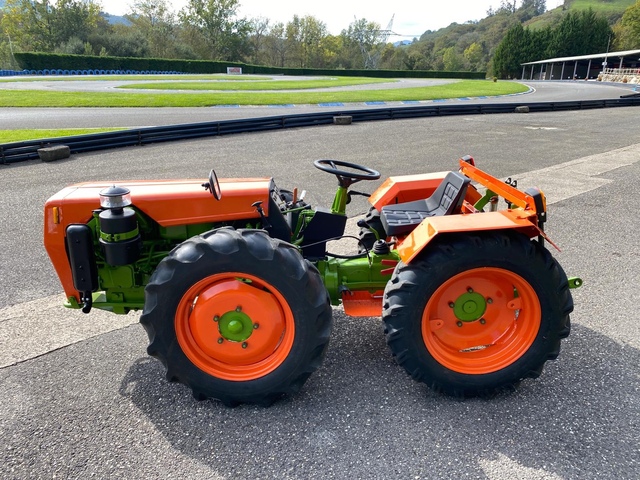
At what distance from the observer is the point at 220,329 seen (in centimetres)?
239

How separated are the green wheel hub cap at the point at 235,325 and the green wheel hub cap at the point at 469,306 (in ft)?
3.57

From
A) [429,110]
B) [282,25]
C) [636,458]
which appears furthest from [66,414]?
[282,25]

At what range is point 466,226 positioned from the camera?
2.34 m

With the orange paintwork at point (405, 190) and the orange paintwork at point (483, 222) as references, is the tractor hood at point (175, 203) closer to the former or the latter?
the orange paintwork at point (483, 222)

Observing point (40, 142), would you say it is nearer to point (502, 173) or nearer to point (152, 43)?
point (502, 173)

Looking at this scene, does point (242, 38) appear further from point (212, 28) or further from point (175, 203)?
point (175, 203)

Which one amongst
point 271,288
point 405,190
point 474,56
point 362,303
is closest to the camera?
point 271,288

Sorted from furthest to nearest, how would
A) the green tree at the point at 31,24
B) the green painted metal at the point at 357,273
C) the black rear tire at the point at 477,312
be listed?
the green tree at the point at 31,24, the green painted metal at the point at 357,273, the black rear tire at the point at 477,312

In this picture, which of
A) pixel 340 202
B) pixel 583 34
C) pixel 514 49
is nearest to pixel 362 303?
pixel 340 202

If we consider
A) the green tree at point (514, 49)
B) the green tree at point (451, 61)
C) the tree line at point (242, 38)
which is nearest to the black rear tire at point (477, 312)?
the tree line at point (242, 38)

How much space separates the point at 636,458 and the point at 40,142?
10.1 meters

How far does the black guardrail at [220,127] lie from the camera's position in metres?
9.02

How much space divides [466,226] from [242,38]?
84630 mm

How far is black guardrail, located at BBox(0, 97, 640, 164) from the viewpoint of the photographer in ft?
29.6
